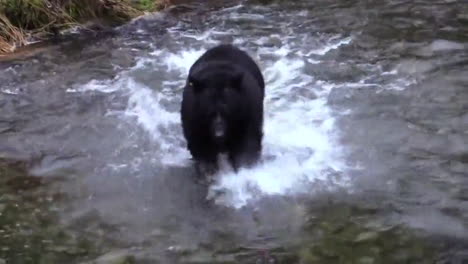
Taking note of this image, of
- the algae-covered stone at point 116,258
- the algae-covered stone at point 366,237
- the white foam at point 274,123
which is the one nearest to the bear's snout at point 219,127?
the white foam at point 274,123

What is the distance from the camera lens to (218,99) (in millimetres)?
6168

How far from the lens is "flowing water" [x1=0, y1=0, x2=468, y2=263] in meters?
5.71

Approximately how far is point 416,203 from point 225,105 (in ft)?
5.57

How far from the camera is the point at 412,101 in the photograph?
306 inches

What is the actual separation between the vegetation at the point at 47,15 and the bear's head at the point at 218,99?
15.6ft

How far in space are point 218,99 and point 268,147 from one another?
1221 millimetres

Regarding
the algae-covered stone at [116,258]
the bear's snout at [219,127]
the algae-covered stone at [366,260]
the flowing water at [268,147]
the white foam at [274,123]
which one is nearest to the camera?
the algae-covered stone at [366,260]

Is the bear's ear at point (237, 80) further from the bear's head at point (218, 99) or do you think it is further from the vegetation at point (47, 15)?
the vegetation at point (47, 15)

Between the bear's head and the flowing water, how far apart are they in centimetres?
62

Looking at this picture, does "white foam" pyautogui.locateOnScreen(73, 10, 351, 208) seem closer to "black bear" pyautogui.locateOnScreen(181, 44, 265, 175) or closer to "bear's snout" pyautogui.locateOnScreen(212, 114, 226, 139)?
"black bear" pyautogui.locateOnScreen(181, 44, 265, 175)

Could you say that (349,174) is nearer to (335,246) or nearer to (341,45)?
(335,246)

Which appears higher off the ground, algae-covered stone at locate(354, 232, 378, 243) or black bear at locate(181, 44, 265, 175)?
black bear at locate(181, 44, 265, 175)

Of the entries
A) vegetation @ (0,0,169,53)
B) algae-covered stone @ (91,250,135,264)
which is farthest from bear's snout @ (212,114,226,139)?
vegetation @ (0,0,169,53)

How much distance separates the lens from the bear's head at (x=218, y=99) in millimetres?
6176
